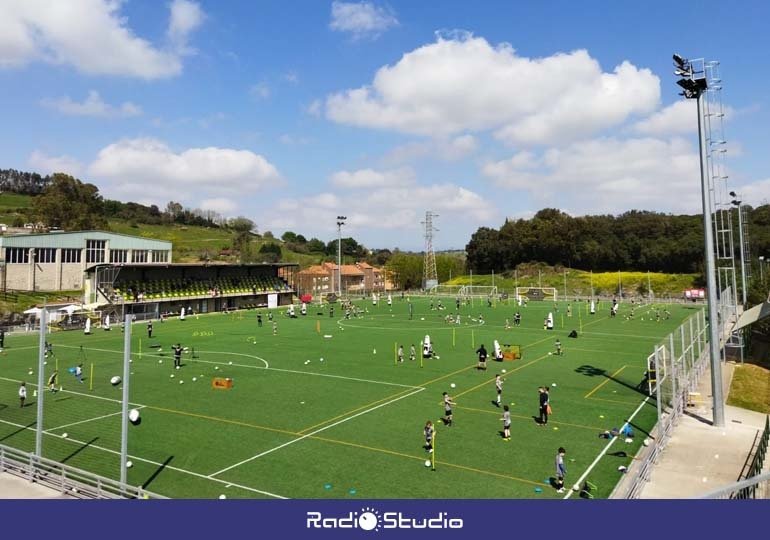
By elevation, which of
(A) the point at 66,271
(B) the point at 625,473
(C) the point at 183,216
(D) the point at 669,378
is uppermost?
(C) the point at 183,216

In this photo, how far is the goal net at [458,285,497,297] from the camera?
11581 cm

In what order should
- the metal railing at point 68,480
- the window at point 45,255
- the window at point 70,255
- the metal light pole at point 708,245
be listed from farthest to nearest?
the window at point 70,255, the window at point 45,255, the metal light pole at point 708,245, the metal railing at point 68,480

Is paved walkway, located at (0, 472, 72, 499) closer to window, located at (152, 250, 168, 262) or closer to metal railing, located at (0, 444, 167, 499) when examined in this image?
metal railing, located at (0, 444, 167, 499)

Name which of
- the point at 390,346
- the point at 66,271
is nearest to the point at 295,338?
the point at 390,346

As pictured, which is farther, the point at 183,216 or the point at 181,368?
the point at 183,216

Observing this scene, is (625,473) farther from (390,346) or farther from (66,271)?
(66,271)

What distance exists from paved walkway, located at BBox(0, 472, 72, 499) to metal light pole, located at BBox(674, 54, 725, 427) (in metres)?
23.1

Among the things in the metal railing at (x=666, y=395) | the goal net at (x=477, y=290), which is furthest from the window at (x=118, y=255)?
the metal railing at (x=666, y=395)

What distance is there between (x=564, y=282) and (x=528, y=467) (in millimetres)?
115494

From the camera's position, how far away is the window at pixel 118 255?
79875 mm

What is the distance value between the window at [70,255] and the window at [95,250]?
3.73 feet

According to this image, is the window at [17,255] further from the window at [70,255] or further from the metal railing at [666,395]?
the metal railing at [666,395]

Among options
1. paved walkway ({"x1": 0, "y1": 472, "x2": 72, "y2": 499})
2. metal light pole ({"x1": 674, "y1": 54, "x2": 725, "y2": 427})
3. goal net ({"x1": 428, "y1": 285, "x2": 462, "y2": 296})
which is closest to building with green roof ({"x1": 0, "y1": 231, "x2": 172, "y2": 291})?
goal net ({"x1": 428, "y1": 285, "x2": 462, "y2": 296})

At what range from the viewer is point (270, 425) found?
2316cm
